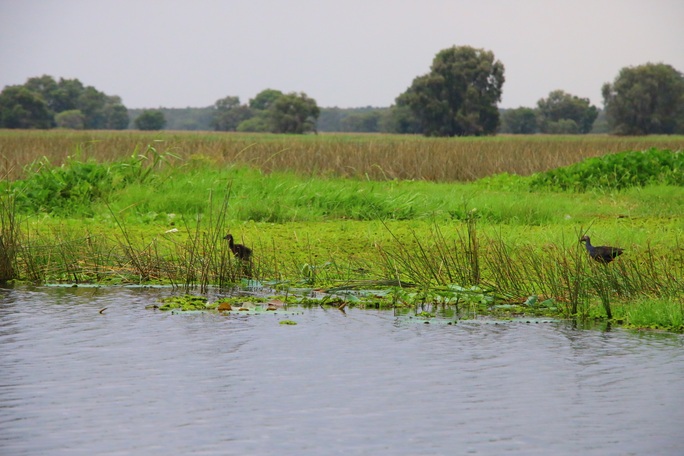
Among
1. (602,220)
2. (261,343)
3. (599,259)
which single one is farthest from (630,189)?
(261,343)

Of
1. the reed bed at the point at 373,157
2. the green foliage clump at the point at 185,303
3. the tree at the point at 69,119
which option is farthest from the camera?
the tree at the point at 69,119

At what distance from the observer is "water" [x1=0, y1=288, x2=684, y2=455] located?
241 inches

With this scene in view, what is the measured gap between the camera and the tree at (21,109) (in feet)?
310

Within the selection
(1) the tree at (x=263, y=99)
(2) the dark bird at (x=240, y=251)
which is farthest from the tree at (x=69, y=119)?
(2) the dark bird at (x=240, y=251)

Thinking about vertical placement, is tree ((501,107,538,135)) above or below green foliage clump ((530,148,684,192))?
above

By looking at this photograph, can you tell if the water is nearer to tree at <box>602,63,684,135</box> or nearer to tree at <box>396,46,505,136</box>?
tree at <box>396,46,505,136</box>

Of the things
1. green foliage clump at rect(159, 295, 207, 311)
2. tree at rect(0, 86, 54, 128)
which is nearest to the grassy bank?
green foliage clump at rect(159, 295, 207, 311)

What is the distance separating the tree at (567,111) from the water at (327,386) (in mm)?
110533

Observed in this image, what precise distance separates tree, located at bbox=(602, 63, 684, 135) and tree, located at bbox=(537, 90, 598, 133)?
26.0 m

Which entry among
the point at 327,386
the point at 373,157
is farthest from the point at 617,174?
the point at 327,386

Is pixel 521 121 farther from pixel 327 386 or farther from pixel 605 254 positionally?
pixel 327 386

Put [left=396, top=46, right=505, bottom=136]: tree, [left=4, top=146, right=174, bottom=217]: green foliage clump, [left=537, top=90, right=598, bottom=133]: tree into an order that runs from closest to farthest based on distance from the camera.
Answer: [left=4, top=146, right=174, bottom=217]: green foliage clump
[left=396, top=46, right=505, bottom=136]: tree
[left=537, top=90, right=598, bottom=133]: tree

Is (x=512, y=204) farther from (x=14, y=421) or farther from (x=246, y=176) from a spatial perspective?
(x=14, y=421)

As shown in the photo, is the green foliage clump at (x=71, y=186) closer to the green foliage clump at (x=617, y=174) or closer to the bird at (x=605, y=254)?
the bird at (x=605, y=254)
